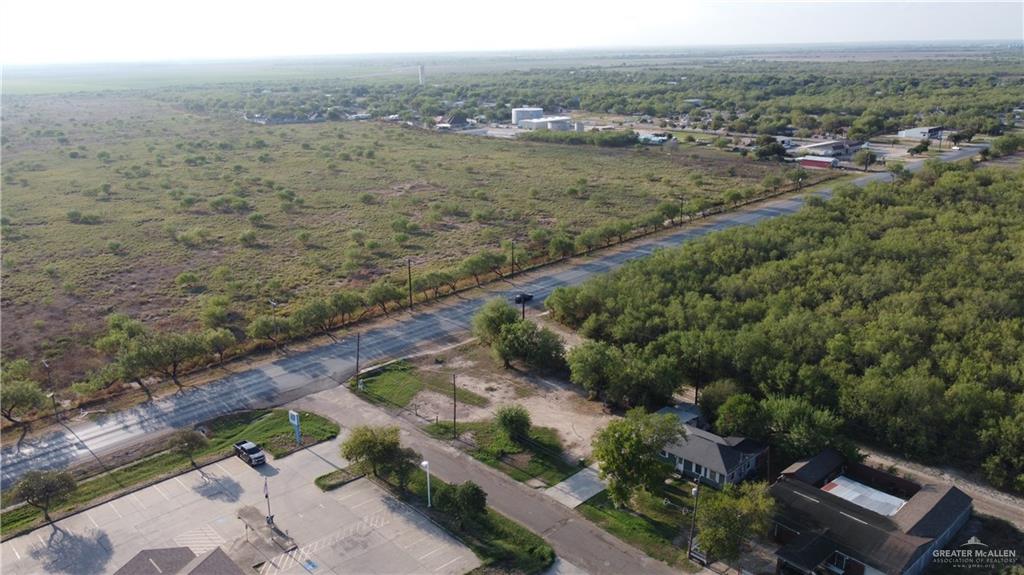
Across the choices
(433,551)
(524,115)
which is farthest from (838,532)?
(524,115)

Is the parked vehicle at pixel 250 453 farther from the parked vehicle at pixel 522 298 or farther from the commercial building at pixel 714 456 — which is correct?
the parked vehicle at pixel 522 298

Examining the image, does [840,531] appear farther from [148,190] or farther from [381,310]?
[148,190]

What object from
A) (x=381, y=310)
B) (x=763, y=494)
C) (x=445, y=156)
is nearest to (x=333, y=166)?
(x=445, y=156)

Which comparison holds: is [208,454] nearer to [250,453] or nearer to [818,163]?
[250,453]

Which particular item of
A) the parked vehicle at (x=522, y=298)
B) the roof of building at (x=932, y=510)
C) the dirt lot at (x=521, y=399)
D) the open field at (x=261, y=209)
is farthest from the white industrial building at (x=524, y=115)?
the roof of building at (x=932, y=510)

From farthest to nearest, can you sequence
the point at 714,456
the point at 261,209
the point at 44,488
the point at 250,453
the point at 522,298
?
the point at 261,209
the point at 522,298
the point at 250,453
the point at 714,456
the point at 44,488
